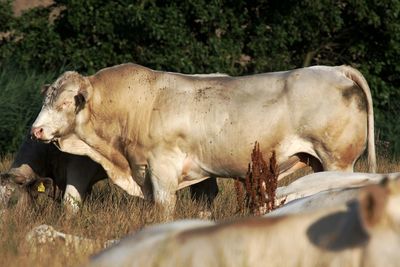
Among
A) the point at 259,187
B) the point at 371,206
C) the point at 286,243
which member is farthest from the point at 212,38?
the point at 371,206

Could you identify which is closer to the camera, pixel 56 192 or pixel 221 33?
pixel 56 192

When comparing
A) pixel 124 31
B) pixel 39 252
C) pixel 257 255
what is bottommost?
pixel 124 31

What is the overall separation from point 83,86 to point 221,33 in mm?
10336

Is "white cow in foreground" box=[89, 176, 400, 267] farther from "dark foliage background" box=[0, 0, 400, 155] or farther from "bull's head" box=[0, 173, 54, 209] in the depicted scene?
"dark foliage background" box=[0, 0, 400, 155]

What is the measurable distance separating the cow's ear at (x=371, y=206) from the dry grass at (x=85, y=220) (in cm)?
199

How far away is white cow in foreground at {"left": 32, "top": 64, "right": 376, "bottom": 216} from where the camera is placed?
10156 mm

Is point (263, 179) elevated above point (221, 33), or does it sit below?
above

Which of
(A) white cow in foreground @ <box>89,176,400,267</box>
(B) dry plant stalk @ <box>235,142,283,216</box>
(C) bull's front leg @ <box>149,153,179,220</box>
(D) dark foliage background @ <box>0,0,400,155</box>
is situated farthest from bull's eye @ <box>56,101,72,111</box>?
(D) dark foliage background @ <box>0,0,400,155</box>

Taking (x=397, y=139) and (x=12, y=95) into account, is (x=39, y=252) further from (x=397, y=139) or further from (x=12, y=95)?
(x=397, y=139)

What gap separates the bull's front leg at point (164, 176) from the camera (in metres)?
10.2

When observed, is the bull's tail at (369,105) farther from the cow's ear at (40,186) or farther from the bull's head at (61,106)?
the cow's ear at (40,186)

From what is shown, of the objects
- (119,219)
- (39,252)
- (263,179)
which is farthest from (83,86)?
(39,252)

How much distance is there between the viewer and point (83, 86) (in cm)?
1051

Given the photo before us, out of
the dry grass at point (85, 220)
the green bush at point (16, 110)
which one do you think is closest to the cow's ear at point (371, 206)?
the dry grass at point (85, 220)
